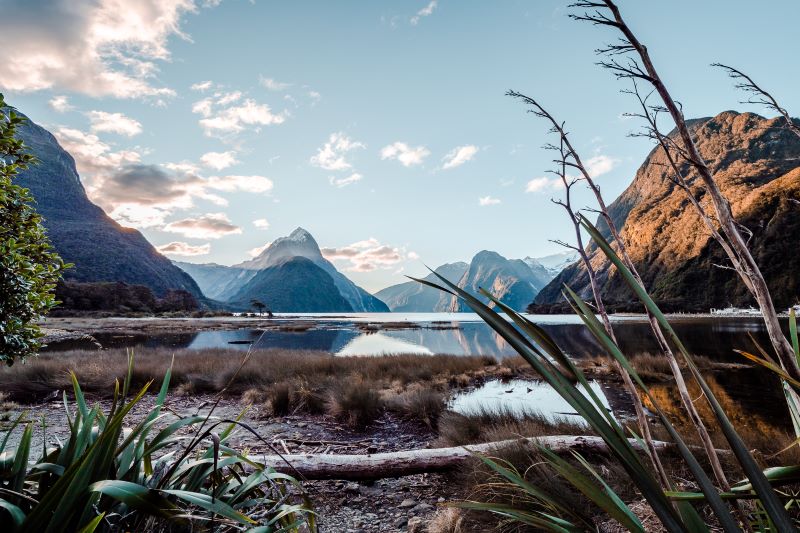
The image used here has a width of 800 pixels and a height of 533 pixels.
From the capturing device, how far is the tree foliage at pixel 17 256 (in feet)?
11.5

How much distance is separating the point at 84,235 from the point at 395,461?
155 meters

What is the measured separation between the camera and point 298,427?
24.0 feet

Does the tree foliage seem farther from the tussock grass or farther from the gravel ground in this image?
the tussock grass

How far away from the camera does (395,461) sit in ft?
15.4

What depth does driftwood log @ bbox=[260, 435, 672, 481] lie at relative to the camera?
174 inches

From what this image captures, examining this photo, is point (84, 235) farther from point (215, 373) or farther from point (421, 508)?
point (421, 508)

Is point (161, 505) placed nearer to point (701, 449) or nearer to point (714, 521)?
point (714, 521)

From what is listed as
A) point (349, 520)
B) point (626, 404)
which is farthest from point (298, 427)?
point (626, 404)

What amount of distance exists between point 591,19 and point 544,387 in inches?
533

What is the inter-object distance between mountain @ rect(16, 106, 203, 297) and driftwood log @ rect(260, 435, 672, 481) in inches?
4840

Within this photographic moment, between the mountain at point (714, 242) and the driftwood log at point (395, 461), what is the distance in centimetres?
5614

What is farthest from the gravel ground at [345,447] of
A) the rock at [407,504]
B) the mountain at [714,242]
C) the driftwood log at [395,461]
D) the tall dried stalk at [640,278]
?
the mountain at [714,242]

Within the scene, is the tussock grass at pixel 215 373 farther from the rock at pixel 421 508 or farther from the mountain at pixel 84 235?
the mountain at pixel 84 235

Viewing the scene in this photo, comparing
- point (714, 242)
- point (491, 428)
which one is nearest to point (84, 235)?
point (491, 428)
